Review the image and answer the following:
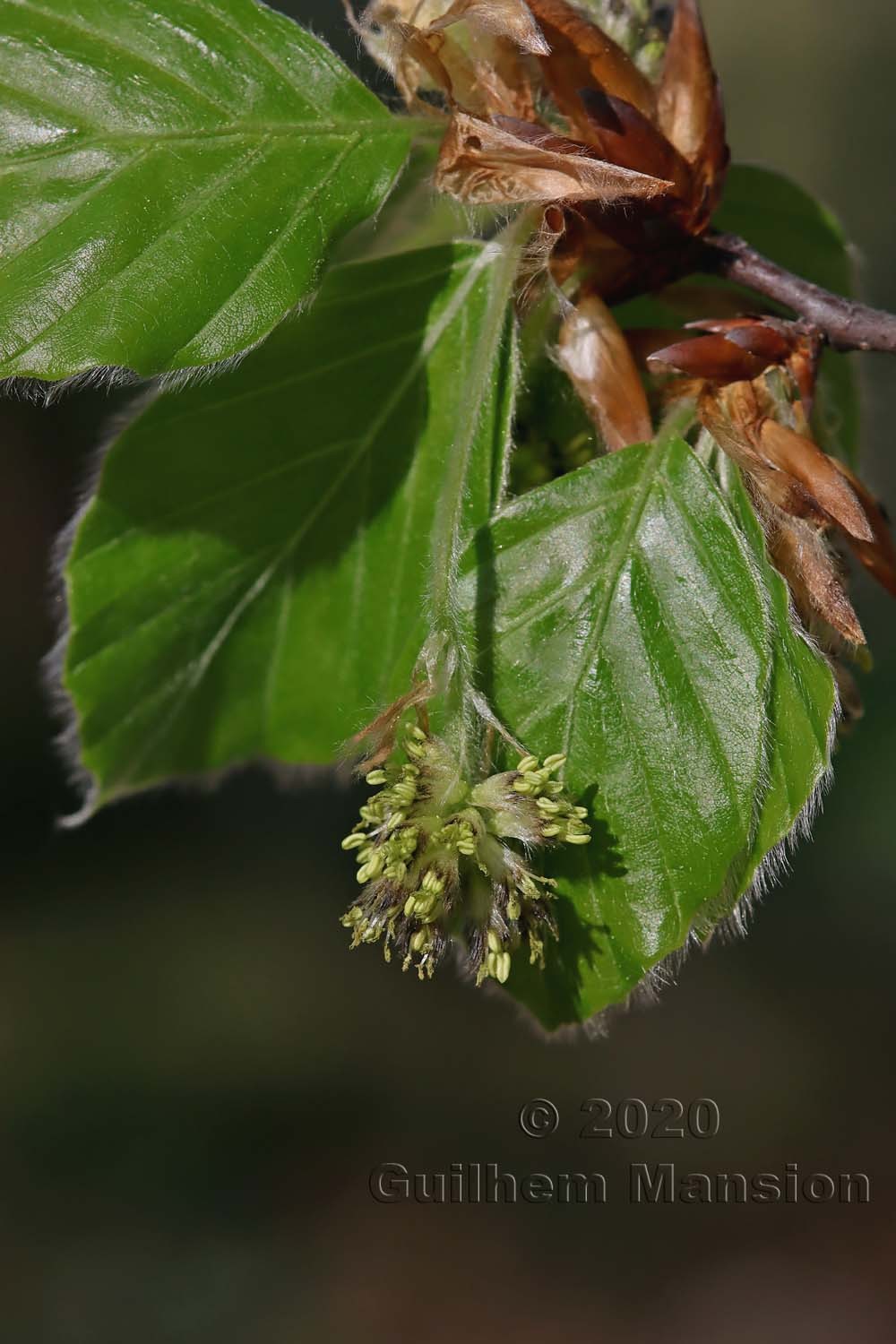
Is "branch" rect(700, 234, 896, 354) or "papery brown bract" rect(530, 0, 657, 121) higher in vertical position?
"papery brown bract" rect(530, 0, 657, 121)

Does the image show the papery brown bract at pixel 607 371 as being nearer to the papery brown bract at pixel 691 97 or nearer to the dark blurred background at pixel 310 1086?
the papery brown bract at pixel 691 97

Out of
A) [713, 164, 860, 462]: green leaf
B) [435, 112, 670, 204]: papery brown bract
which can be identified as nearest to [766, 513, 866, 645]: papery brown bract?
[435, 112, 670, 204]: papery brown bract

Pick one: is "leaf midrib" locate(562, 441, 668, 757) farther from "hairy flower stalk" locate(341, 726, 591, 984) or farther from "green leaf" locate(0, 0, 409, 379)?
"green leaf" locate(0, 0, 409, 379)

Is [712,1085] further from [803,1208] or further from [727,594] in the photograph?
[727,594]

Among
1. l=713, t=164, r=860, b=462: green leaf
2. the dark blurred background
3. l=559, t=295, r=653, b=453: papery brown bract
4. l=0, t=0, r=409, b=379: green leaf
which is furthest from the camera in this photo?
the dark blurred background

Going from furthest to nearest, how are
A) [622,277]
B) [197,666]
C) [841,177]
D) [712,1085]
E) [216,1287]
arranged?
[841,177]
[712,1085]
[216,1287]
[197,666]
[622,277]

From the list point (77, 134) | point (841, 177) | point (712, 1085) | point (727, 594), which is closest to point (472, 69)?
point (77, 134)

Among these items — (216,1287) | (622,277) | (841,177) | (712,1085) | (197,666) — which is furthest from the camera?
(841,177)
